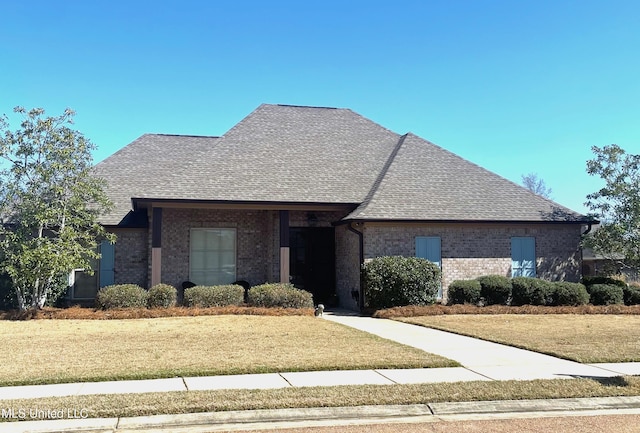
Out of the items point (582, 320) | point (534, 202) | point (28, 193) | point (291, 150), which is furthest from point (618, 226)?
point (28, 193)

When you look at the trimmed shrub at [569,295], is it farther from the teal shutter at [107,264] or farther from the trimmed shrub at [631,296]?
the teal shutter at [107,264]

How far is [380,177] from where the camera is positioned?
20.6 meters

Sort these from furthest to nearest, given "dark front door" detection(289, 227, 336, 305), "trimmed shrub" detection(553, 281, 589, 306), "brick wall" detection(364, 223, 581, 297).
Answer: "dark front door" detection(289, 227, 336, 305), "brick wall" detection(364, 223, 581, 297), "trimmed shrub" detection(553, 281, 589, 306)

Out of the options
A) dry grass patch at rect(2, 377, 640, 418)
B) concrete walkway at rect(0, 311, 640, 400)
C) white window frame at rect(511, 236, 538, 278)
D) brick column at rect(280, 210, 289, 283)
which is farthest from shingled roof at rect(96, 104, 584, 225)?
dry grass patch at rect(2, 377, 640, 418)

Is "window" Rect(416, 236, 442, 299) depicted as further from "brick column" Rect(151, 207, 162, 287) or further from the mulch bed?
"brick column" Rect(151, 207, 162, 287)

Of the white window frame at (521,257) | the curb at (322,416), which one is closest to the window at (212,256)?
the white window frame at (521,257)

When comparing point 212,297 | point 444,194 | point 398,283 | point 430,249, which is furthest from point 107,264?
point 444,194

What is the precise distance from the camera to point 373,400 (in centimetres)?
649

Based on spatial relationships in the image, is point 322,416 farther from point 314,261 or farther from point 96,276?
point 96,276

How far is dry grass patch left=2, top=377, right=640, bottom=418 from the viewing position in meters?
6.12

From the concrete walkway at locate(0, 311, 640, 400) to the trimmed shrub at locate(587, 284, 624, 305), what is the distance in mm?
9135

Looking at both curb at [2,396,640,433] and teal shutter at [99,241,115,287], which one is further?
teal shutter at [99,241,115,287]

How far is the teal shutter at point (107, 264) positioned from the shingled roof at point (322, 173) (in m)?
0.89

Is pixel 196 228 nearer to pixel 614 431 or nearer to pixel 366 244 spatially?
pixel 366 244
